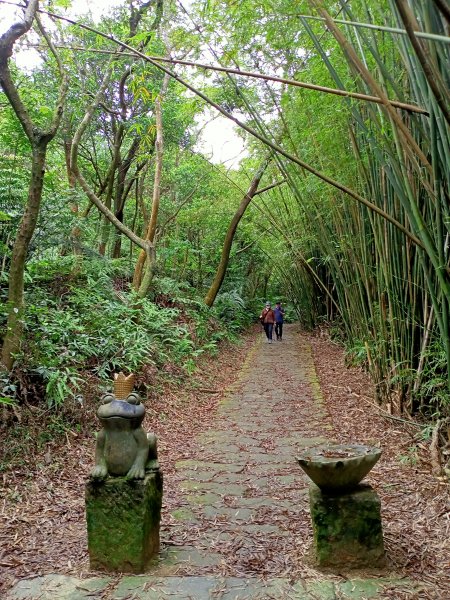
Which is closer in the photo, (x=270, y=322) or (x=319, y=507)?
(x=319, y=507)

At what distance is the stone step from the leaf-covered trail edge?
71mm

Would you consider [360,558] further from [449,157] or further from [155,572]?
[449,157]

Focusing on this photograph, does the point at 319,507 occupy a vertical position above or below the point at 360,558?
above

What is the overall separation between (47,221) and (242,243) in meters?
9.22

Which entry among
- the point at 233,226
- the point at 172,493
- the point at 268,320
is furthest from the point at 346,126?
the point at 268,320

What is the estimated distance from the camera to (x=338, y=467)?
6.25 feet

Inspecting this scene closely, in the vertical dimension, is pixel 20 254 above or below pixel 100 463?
above

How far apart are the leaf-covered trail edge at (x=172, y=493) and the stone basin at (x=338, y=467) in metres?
0.38

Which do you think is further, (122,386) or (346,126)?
(346,126)

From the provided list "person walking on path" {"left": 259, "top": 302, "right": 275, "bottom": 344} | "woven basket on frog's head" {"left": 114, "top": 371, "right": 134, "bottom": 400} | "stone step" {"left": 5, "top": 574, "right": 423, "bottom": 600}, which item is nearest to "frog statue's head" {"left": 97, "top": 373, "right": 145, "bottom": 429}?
"woven basket on frog's head" {"left": 114, "top": 371, "right": 134, "bottom": 400}

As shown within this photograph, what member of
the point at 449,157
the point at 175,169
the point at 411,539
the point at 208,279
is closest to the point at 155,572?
the point at 411,539

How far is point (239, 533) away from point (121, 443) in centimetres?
77

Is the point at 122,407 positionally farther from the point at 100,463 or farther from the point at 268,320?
the point at 268,320

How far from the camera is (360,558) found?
193 centimetres
